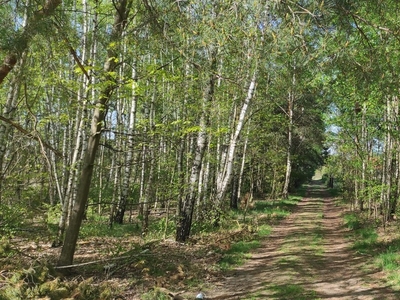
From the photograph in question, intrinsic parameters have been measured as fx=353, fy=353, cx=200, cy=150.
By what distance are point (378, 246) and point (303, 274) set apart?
3371 millimetres

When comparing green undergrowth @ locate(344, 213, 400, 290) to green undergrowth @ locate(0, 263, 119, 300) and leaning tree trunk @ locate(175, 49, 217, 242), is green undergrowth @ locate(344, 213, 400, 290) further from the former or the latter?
green undergrowth @ locate(0, 263, 119, 300)

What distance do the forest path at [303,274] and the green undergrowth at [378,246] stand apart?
24cm

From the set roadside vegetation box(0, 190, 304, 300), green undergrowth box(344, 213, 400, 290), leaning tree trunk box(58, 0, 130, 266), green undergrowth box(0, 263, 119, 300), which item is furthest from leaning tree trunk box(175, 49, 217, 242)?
green undergrowth box(344, 213, 400, 290)

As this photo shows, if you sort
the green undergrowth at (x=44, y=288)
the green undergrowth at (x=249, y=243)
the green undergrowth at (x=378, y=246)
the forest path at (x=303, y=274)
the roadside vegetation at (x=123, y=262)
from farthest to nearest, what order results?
the green undergrowth at (x=249, y=243) → the green undergrowth at (x=378, y=246) → the forest path at (x=303, y=274) → the roadside vegetation at (x=123, y=262) → the green undergrowth at (x=44, y=288)

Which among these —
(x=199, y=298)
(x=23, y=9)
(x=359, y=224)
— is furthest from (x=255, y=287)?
(x=359, y=224)

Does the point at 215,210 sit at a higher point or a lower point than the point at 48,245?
higher

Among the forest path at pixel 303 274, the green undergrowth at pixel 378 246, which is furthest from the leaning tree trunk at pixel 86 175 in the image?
the green undergrowth at pixel 378 246

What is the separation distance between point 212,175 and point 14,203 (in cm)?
996

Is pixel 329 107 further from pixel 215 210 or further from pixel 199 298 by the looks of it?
pixel 199 298

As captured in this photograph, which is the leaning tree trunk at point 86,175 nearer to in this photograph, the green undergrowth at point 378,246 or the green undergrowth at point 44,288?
the green undergrowth at point 44,288

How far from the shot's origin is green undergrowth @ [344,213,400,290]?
7.04 m

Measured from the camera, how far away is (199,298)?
19.2 feet

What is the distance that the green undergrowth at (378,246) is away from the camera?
704 cm

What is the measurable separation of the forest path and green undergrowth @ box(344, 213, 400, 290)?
24cm
